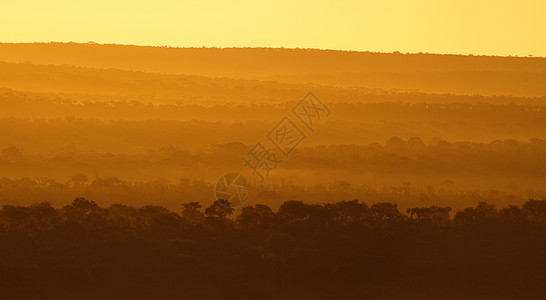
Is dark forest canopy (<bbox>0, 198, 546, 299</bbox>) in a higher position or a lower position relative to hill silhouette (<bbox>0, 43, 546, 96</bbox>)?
lower

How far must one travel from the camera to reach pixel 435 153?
45.4 meters

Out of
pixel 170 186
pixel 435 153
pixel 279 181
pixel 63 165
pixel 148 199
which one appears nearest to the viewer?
pixel 148 199

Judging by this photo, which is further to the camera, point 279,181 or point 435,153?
point 435,153

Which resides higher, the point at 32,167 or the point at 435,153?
the point at 435,153

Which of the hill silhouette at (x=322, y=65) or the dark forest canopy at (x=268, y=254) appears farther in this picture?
the hill silhouette at (x=322, y=65)

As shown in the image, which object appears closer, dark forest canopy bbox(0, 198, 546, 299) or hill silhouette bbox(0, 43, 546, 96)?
dark forest canopy bbox(0, 198, 546, 299)

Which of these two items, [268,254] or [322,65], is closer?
[268,254]

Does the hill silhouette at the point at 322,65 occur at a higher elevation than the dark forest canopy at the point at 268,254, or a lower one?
higher

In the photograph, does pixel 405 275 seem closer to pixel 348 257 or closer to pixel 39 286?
pixel 348 257

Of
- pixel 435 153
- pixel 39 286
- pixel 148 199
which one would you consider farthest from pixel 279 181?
pixel 39 286

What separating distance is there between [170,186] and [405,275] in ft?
42.6

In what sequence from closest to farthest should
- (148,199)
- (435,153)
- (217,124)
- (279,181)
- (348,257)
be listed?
(348,257) → (148,199) → (279,181) → (435,153) → (217,124)

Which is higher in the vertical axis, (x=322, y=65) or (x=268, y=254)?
(x=322, y=65)

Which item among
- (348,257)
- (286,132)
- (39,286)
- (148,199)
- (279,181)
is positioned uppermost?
(286,132)
